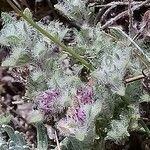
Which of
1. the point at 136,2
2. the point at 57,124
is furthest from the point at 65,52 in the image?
the point at 136,2

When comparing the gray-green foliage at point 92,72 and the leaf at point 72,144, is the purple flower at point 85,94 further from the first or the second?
the leaf at point 72,144

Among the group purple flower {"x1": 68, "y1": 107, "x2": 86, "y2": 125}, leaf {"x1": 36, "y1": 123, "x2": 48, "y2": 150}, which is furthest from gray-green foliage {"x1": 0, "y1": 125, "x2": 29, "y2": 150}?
purple flower {"x1": 68, "y1": 107, "x2": 86, "y2": 125}

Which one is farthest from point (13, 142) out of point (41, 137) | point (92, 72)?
point (92, 72)

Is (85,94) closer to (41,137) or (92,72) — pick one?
(92,72)

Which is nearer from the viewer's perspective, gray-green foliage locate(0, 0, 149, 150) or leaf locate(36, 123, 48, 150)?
gray-green foliage locate(0, 0, 149, 150)

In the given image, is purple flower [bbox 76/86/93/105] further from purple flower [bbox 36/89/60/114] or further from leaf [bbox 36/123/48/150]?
leaf [bbox 36/123/48/150]

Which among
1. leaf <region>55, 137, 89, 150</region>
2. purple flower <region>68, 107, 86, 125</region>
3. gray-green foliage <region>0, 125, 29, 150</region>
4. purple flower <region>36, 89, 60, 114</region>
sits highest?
→ purple flower <region>36, 89, 60, 114</region>

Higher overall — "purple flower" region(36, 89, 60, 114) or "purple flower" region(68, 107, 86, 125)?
"purple flower" region(36, 89, 60, 114)
